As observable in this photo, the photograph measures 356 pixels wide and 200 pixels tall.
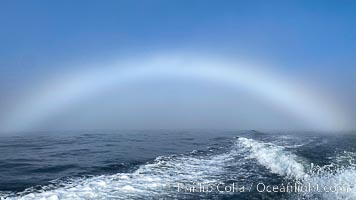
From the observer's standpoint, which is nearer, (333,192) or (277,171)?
(333,192)

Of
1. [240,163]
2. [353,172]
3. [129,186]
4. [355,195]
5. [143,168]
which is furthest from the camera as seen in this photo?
[240,163]

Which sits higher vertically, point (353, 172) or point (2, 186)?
point (353, 172)

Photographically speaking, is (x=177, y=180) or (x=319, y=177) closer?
(x=319, y=177)

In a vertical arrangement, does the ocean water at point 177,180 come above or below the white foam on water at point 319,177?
below

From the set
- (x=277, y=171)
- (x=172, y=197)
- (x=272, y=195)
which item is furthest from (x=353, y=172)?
(x=172, y=197)

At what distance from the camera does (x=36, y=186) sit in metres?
14.3

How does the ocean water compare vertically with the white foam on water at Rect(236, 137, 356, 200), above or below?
below

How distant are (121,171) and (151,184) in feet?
13.3

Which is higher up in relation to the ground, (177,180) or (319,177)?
(319,177)

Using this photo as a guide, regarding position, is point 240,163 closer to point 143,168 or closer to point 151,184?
point 143,168

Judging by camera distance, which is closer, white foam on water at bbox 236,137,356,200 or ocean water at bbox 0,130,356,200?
white foam on water at bbox 236,137,356,200

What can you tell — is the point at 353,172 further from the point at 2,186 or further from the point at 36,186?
the point at 2,186

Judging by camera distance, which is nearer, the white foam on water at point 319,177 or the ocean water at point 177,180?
the white foam on water at point 319,177

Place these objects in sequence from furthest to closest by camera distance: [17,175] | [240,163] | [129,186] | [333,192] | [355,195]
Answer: [240,163], [17,175], [129,186], [333,192], [355,195]
